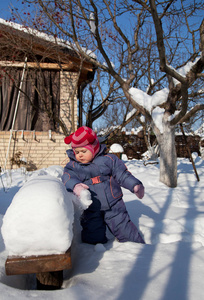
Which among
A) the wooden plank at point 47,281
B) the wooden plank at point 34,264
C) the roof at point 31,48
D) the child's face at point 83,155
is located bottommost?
the wooden plank at point 47,281

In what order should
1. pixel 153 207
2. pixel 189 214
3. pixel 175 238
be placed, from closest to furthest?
pixel 175 238, pixel 189 214, pixel 153 207

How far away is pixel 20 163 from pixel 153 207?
4.70 meters

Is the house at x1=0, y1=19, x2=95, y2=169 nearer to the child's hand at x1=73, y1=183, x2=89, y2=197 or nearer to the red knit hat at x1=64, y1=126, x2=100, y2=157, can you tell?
the red knit hat at x1=64, y1=126, x2=100, y2=157

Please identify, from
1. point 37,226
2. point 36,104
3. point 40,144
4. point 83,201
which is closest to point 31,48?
point 36,104

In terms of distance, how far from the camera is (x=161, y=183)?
473 cm

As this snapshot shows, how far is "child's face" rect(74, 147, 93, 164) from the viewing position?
6.55 ft

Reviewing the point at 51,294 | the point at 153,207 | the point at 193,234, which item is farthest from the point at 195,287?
the point at 153,207

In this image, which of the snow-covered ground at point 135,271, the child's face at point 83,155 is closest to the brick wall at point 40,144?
the child's face at point 83,155

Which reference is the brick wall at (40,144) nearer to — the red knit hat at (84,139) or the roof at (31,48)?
the roof at (31,48)

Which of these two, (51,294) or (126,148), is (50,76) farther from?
(126,148)

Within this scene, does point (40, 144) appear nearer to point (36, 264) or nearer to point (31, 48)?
point (31, 48)

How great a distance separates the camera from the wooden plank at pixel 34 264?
99cm

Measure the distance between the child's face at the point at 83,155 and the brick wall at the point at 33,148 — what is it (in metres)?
4.70

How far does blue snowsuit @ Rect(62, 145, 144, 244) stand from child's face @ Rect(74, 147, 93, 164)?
0.16ft
